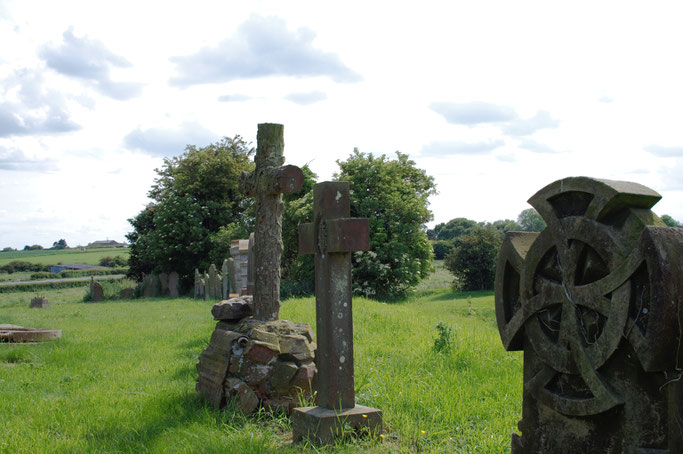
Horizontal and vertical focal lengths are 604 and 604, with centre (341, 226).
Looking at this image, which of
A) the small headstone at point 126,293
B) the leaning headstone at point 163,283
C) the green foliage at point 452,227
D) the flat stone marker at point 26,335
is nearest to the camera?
the flat stone marker at point 26,335

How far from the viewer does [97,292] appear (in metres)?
32.5

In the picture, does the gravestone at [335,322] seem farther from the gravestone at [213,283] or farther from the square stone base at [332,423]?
the gravestone at [213,283]

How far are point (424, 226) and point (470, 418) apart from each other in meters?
22.4

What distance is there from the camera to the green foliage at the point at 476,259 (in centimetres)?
3541

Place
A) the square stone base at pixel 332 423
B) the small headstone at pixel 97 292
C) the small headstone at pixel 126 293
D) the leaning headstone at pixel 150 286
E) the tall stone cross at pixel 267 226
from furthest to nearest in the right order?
1. the leaning headstone at pixel 150 286
2. the small headstone at pixel 126 293
3. the small headstone at pixel 97 292
4. the tall stone cross at pixel 267 226
5. the square stone base at pixel 332 423

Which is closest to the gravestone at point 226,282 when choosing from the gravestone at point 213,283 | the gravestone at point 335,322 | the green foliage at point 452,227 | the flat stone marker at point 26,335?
the gravestone at point 213,283

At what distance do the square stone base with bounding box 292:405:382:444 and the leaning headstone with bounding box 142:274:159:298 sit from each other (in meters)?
30.8

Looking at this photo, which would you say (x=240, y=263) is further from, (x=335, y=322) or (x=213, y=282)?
(x=335, y=322)

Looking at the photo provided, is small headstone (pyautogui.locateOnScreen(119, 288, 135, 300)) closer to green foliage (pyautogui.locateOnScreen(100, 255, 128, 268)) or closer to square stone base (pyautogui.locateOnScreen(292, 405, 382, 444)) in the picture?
square stone base (pyautogui.locateOnScreen(292, 405, 382, 444))

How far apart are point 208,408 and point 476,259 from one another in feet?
98.8

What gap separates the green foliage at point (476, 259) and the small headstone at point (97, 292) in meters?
20.0

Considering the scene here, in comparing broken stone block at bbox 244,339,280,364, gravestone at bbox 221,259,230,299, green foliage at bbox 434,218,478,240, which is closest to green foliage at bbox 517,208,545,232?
green foliage at bbox 434,218,478,240

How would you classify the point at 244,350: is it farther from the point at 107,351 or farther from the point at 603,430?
the point at 107,351

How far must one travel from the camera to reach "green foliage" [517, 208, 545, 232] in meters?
62.4
